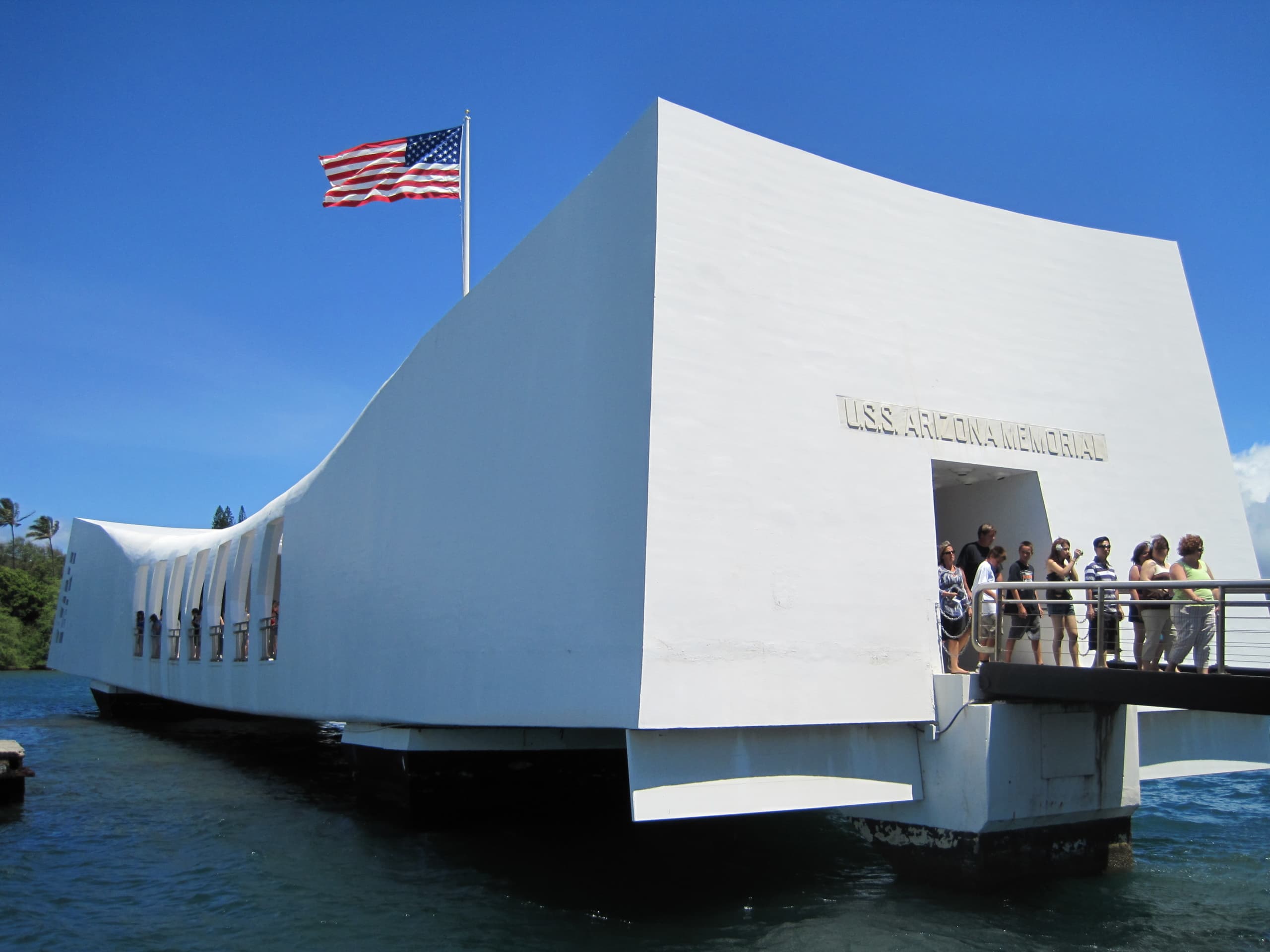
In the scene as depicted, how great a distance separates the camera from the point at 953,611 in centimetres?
981

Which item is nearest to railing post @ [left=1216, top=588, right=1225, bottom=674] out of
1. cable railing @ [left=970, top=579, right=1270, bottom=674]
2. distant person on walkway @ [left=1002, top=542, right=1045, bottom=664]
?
cable railing @ [left=970, top=579, right=1270, bottom=674]

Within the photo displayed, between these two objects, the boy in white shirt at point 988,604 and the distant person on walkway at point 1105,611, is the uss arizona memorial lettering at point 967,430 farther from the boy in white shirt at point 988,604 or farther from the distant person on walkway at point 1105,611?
the distant person on walkway at point 1105,611

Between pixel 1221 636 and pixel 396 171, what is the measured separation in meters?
13.2

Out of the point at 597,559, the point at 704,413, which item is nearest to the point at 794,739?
the point at 597,559

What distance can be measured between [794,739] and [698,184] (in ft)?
16.9

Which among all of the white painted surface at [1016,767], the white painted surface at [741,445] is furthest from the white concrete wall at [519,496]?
the white painted surface at [1016,767]

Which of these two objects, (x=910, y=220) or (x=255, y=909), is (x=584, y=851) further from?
(x=910, y=220)

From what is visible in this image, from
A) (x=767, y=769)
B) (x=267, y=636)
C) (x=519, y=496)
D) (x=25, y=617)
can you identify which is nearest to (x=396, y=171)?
(x=519, y=496)

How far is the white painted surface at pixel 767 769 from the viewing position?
8406mm

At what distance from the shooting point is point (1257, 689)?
710cm

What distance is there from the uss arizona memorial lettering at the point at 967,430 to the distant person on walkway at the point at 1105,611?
153 centimetres

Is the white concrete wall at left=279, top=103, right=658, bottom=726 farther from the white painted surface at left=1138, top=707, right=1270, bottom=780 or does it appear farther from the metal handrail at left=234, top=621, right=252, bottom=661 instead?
the white painted surface at left=1138, top=707, right=1270, bottom=780

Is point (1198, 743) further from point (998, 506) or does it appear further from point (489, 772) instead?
point (489, 772)

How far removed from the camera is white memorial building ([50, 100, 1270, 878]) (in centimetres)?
867
